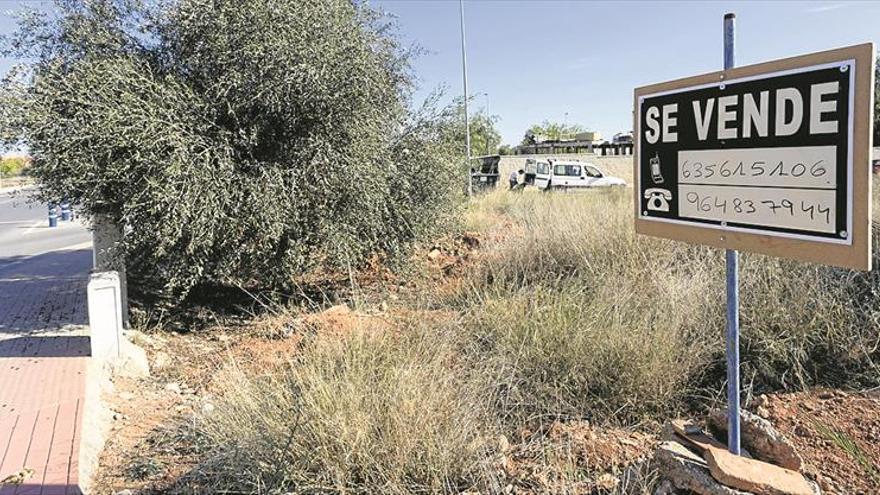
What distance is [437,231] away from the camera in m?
8.92

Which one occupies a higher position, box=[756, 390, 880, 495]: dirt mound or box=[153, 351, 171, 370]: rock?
box=[756, 390, 880, 495]: dirt mound

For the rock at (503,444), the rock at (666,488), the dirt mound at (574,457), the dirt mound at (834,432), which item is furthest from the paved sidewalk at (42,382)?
the dirt mound at (834,432)

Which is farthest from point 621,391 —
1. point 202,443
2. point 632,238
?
point 632,238

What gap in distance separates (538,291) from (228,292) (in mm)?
5108

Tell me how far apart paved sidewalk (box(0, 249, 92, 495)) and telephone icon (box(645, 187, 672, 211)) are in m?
3.40

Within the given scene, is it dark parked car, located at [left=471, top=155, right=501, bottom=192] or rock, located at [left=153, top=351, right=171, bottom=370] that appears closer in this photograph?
rock, located at [left=153, top=351, right=171, bottom=370]

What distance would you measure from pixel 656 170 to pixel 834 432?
198 centimetres

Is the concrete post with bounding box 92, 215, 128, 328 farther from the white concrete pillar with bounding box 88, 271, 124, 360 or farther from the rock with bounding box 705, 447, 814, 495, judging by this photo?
the rock with bounding box 705, 447, 814, 495

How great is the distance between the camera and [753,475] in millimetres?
2418

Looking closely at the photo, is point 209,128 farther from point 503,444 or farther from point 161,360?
point 503,444

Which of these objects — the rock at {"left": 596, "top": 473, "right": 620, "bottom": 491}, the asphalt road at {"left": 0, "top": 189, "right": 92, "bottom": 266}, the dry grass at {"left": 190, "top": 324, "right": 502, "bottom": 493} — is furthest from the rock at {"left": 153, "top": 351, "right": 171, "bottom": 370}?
the asphalt road at {"left": 0, "top": 189, "right": 92, "bottom": 266}

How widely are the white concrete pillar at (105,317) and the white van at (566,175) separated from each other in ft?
69.9

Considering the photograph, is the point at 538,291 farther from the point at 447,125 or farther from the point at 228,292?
the point at 228,292

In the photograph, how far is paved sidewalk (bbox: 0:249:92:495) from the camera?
133 inches
